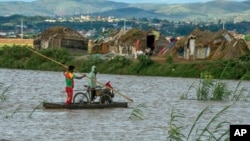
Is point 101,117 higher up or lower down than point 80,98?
lower down

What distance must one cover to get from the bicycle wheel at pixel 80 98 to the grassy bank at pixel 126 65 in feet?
51.7

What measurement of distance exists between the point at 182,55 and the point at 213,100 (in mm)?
24462

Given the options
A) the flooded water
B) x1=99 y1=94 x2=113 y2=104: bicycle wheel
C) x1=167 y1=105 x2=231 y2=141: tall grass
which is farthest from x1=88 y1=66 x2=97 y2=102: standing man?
x1=167 y1=105 x2=231 y2=141: tall grass

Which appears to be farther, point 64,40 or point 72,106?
point 64,40

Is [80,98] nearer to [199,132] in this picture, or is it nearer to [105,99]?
[105,99]

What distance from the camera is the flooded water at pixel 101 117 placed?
21.6 m

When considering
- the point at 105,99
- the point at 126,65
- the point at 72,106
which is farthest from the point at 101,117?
the point at 126,65

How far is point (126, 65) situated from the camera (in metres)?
51.1

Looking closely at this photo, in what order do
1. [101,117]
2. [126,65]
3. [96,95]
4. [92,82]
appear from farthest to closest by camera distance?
1. [126,65]
2. [96,95]
3. [92,82]
4. [101,117]

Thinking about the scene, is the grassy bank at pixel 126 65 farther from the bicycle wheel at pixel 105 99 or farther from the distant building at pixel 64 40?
the bicycle wheel at pixel 105 99

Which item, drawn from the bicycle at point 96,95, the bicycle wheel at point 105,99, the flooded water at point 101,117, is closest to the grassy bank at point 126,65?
the flooded water at point 101,117

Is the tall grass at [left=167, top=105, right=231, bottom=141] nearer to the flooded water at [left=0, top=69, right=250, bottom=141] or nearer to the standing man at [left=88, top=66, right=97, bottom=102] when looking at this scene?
the flooded water at [left=0, top=69, right=250, bottom=141]

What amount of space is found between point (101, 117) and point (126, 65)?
25.7m

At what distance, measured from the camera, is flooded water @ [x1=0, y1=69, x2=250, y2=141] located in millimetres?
21594
